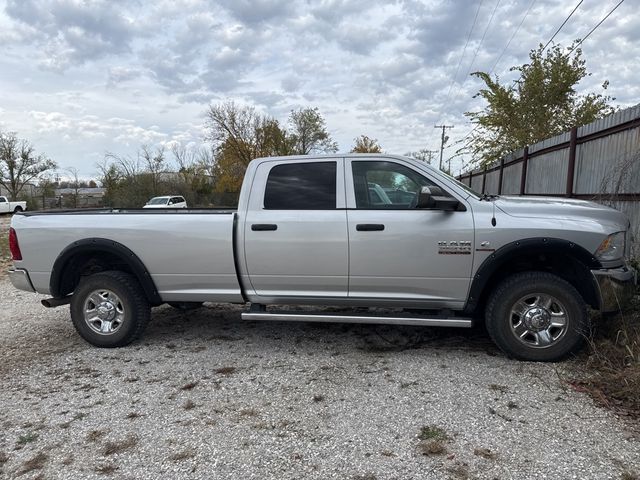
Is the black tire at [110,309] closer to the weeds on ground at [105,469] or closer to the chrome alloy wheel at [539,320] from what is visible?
the weeds on ground at [105,469]

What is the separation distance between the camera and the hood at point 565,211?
154 inches

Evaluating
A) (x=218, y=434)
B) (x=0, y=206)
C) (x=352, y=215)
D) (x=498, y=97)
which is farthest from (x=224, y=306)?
(x=0, y=206)

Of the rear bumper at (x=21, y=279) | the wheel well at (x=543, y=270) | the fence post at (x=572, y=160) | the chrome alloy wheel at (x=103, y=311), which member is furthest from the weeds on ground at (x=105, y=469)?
the fence post at (x=572, y=160)

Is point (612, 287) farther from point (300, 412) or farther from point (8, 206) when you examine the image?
point (8, 206)

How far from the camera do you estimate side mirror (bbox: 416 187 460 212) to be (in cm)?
390

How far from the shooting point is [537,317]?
395 cm

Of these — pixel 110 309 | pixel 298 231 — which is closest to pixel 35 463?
pixel 110 309

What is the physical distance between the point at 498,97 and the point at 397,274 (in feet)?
40.7

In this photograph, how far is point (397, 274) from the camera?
4.18 meters

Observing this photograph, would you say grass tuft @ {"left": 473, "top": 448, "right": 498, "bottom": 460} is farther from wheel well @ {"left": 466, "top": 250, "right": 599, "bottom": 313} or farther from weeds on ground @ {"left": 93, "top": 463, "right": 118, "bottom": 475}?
weeds on ground @ {"left": 93, "top": 463, "right": 118, "bottom": 475}

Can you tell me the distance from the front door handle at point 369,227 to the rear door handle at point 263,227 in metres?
0.80

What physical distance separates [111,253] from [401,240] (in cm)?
298

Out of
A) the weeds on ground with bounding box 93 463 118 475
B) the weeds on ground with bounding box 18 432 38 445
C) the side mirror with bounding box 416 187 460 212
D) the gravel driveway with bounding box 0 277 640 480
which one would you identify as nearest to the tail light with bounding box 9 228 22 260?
the gravel driveway with bounding box 0 277 640 480

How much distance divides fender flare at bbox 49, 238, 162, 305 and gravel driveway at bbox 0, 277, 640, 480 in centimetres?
67
